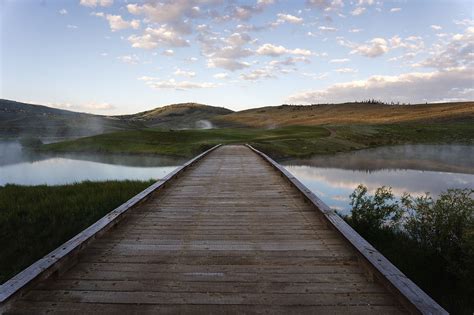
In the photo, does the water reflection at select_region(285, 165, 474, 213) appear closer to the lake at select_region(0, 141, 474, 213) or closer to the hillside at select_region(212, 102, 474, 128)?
the lake at select_region(0, 141, 474, 213)

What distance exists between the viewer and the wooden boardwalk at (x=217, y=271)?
11.3ft

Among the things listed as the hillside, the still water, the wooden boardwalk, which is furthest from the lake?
the hillside

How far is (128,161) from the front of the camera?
30.6 metres

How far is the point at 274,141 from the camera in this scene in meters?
38.3

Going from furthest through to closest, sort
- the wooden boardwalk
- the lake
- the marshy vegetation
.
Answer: the lake, the marshy vegetation, the wooden boardwalk

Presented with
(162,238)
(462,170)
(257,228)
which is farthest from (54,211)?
(462,170)

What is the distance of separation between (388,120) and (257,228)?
84.2m

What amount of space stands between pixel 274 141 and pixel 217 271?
113 feet

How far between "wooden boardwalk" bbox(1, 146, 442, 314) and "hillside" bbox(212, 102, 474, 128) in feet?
263

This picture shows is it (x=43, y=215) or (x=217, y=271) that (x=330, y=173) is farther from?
(x=217, y=271)

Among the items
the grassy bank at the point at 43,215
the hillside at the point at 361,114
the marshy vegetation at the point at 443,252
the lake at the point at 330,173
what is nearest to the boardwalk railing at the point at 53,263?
the grassy bank at the point at 43,215

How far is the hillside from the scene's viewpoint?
78750 millimetres

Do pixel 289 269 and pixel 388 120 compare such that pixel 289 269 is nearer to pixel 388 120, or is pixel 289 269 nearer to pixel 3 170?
pixel 3 170

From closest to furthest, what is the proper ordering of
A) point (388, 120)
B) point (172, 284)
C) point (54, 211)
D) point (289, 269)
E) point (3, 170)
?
point (172, 284), point (289, 269), point (54, 211), point (3, 170), point (388, 120)
